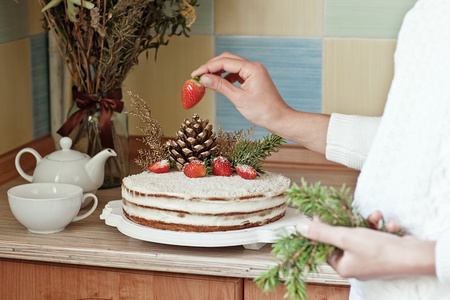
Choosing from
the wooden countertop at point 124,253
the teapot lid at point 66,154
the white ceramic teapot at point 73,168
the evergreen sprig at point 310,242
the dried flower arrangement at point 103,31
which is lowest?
the wooden countertop at point 124,253

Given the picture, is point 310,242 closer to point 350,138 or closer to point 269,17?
point 350,138

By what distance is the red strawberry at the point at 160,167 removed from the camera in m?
1.28

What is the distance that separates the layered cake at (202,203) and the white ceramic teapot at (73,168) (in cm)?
22

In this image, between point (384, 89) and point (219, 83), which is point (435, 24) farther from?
point (384, 89)

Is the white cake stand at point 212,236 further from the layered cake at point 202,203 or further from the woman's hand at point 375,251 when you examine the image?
the woman's hand at point 375,251

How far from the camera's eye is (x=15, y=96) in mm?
1677

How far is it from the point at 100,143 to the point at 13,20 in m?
0.41

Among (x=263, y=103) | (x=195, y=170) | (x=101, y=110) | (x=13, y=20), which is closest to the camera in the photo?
(x=263, y=103)

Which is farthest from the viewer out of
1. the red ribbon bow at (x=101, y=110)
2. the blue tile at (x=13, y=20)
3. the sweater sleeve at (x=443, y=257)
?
the blue tile at (x=13, y=20)

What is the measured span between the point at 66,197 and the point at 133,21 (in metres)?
0.41

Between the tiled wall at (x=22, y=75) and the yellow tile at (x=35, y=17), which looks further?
the yellow tile at (x=35, y=17)

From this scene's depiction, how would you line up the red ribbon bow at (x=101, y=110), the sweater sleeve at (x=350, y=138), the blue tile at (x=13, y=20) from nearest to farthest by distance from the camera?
the sweater sleeve at (x=350, y=138)
the red ribbon bow at (x=101, y=110)
the blue tile at (x=13, y=20)

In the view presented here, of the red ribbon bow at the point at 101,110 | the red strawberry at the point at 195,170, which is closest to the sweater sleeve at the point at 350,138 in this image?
the red strawberry at the point at 195,170

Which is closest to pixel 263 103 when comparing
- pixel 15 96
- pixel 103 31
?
pixel 103 31
